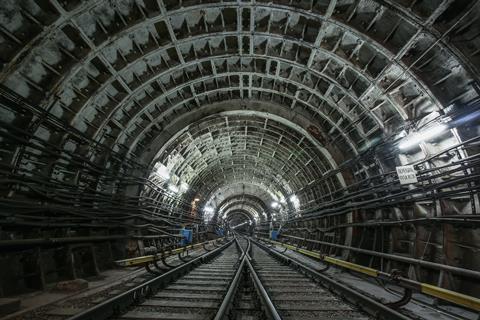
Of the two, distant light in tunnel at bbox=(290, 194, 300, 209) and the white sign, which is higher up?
distant light in tunnel at bbox=(290, 194, 300, 209)

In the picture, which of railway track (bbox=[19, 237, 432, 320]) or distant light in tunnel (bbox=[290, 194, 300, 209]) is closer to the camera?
railway track (bbox=[19, 237, 432, 320])

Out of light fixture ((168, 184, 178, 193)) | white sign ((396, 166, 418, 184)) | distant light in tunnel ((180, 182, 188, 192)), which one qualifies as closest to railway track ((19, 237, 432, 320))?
Answer: white sign ((396, 166, 418, 184))

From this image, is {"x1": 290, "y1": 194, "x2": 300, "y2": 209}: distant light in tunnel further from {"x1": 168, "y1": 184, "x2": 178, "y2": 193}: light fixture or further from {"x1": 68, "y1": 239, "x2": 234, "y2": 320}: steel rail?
{"x1": 68, "y1": 239, "x2": 234, "y2": 320}: steel rail

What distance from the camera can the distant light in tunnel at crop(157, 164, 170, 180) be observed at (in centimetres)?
1135

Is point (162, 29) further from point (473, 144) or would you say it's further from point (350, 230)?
point (350, 230)

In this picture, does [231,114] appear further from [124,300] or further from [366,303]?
[366,303]

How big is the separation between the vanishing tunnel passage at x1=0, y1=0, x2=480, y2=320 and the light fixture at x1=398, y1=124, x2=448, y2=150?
61 mm

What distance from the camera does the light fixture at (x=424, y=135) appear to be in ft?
18.5

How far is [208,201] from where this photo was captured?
24.6 m

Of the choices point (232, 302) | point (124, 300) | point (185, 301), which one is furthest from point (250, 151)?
point (124, 300)

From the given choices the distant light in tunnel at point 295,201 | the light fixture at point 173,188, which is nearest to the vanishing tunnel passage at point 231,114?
the light fixture at point 173,188

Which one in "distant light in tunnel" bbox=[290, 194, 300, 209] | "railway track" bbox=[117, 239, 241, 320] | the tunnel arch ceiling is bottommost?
"railway track" bbox=[117, 239, 241, 320]

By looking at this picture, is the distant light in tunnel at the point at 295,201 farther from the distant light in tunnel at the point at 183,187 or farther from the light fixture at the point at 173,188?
the light fixture at the point at 173,188

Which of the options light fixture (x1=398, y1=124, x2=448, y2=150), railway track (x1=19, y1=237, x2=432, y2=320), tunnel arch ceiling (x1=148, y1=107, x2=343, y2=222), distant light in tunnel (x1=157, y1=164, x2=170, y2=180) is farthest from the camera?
distant light in tunnel (x1=157, y1=164, x2=170, y2=180)
